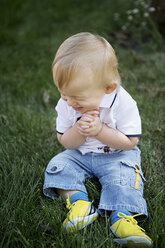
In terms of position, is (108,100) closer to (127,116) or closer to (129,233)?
(127,116)

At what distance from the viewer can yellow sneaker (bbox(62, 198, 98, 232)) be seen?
1373 mm

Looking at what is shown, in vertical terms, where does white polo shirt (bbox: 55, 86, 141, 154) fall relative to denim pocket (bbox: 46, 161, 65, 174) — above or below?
above

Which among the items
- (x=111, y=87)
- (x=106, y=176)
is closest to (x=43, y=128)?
(x=106, y=176)

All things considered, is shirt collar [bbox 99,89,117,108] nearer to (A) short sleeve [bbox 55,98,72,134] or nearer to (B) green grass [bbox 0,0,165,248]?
(A) short sleeve [bbox 55,98,72,134]

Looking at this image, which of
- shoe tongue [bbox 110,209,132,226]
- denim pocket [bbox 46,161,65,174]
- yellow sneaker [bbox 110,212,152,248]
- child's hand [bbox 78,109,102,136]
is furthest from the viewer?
denim pocket [bbox 46,161,65,174]

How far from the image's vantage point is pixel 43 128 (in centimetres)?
229

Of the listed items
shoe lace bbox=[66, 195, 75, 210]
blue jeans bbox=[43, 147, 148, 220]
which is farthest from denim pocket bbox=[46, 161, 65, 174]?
shoe lace bbox=[66, 195, 75, 210]

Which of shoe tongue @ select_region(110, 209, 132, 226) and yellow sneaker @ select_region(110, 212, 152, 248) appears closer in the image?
yellow sneaker @ select_region(110, 212, 152, 248)

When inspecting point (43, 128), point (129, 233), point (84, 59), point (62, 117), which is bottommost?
point (129, 233)

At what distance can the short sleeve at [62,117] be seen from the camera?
1.70 m

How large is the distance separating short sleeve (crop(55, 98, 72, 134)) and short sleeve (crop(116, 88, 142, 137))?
29 centimetres

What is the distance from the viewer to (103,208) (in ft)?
4.93

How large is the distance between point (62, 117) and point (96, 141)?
0.24 metres

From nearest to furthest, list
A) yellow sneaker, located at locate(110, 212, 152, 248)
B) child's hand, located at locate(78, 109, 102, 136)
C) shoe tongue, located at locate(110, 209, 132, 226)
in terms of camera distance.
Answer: yellow sneaker, located at locate(110, 212, 152, 248) → shoe tongue, located at locate(110, 209, 132, 226) → child's hand, located at locate(78, 109, 102, 136)
